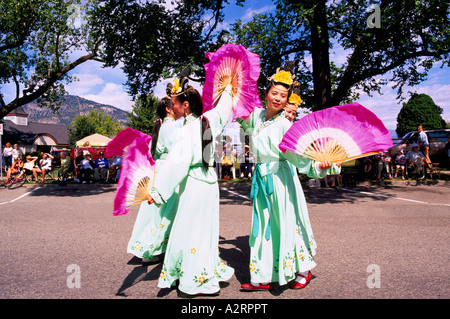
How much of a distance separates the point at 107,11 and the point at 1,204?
755 centimetres

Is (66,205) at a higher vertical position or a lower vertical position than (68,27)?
lower

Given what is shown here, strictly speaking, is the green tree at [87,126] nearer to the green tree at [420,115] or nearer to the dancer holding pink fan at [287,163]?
the green tree at [420,115]

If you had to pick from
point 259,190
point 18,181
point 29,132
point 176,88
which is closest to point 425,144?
point 259,190

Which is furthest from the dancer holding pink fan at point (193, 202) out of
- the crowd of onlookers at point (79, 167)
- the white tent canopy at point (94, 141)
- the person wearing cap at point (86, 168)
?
the white tent canopy at point (94, 141)

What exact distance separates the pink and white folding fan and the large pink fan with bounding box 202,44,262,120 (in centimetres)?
83

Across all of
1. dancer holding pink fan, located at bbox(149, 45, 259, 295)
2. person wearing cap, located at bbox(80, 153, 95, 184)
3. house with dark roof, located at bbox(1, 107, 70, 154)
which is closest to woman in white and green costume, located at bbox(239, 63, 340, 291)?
dancer holding pink fan, located at bbox(149, 45, 259, 295)

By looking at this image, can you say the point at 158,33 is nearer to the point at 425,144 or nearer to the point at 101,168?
the point at 101,168

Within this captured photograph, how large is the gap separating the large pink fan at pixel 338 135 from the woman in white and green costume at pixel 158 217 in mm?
1640

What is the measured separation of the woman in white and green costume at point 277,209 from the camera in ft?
10.1

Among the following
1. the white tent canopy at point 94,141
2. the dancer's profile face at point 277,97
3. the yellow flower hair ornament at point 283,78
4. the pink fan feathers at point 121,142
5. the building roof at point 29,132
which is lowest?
the pink fan feathers at point 121,142

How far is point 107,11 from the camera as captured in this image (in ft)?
36.8

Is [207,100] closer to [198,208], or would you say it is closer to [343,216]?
[198,208]

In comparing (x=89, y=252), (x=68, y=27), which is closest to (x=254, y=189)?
(x=89, y=252)

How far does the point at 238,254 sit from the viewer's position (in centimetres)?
432
